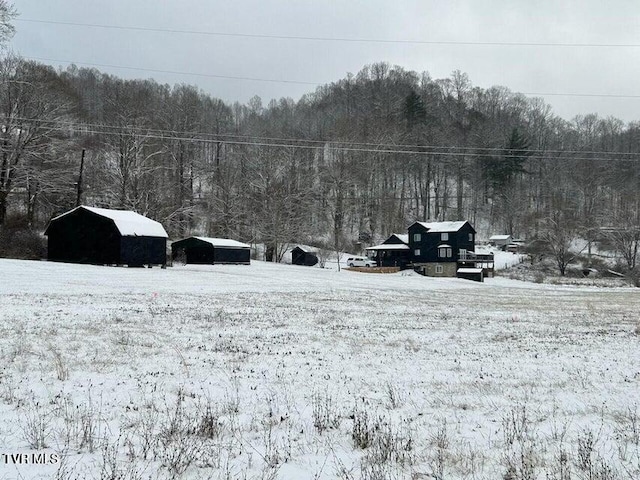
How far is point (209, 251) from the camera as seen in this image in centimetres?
5884

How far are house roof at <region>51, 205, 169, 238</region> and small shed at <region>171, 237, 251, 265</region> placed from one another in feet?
30.1

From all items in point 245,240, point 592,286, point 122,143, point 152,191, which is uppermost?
point 122,143

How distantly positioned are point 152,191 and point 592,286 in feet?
180

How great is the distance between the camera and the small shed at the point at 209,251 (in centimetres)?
5862

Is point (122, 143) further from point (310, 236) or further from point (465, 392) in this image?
point (465, 392)

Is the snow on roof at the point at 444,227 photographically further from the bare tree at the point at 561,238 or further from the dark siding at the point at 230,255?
the dark siding at the point at 230,255

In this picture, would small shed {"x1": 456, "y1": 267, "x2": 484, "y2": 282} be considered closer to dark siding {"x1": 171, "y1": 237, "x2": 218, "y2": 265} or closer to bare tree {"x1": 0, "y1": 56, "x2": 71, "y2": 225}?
dark siding {"x1": 171, "y1": 237, "x2": 218, "y2": 265}

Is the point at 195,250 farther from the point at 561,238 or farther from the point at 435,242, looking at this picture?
the point at 561,238

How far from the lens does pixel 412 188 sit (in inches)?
4210

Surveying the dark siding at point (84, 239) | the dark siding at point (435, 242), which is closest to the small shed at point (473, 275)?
the dark siding at point (435, 242)

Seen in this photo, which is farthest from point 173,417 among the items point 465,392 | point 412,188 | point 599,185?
point 599,185

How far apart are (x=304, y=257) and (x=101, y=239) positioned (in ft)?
110

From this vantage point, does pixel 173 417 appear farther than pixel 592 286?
No

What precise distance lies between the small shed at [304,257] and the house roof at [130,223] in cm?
2789
